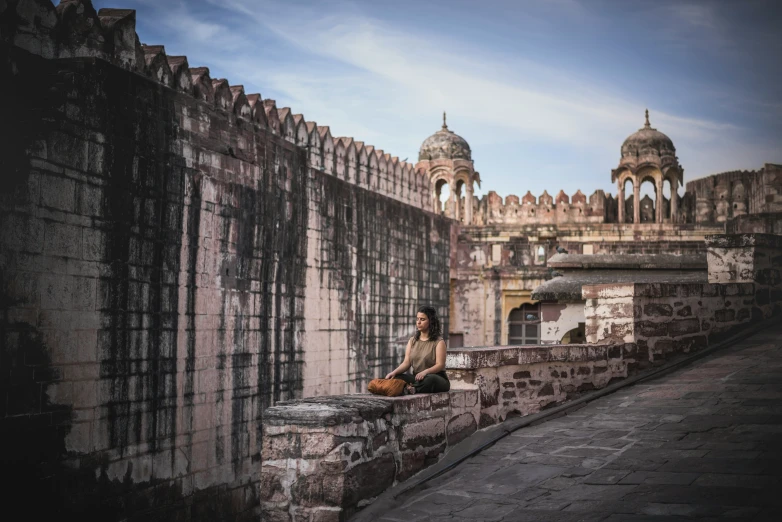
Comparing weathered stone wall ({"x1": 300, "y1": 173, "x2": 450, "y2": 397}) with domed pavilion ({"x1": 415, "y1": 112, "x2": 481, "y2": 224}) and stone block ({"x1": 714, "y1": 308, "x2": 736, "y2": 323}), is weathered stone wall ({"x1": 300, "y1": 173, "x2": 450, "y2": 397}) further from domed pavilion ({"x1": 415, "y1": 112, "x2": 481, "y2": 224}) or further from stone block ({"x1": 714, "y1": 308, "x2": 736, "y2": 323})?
domed pavilion ({"x1": 415, "y1": 112, "x2": 481, "y2": 224})

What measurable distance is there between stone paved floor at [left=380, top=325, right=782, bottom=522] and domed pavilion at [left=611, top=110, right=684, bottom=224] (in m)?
21.5

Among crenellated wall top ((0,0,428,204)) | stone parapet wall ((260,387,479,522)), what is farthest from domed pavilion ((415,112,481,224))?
stone parapet wall ((260,387,479,522))

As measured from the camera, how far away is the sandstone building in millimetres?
6629

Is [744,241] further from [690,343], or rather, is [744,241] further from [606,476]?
[606,476]

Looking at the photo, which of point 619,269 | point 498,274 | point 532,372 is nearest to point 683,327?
point 532,372

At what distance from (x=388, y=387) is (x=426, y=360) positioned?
2.09 feet

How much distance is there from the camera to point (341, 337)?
1305 cm

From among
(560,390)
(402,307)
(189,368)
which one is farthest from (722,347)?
(402,307)

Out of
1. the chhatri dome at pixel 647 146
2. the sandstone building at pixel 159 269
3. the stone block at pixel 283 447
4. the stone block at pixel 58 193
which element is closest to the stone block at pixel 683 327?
the sandstone building at pixel 159 269

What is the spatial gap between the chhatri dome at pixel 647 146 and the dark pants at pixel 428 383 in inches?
937

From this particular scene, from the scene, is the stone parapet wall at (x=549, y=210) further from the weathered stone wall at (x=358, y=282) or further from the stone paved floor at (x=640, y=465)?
the stone paved floor at (x=640, y=465)

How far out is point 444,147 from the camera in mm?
28094

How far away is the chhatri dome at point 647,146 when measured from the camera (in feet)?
91.1

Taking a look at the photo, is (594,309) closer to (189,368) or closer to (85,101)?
(189,368)
